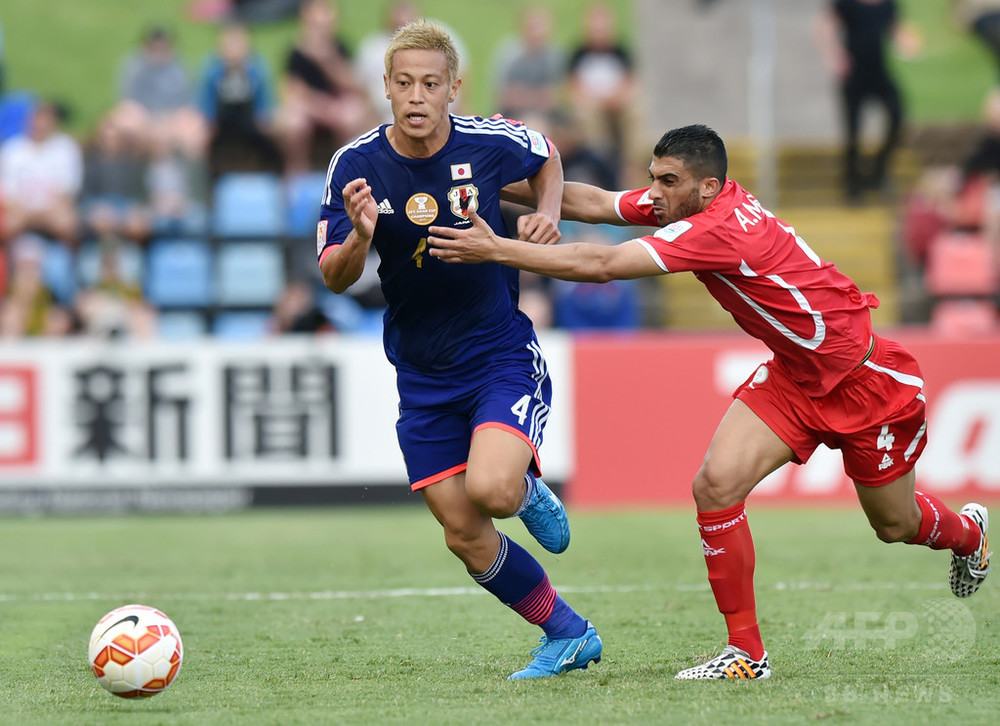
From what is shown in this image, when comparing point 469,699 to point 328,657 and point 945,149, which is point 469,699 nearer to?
point 328,657

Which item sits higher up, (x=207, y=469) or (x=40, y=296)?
(x=40, y=296)

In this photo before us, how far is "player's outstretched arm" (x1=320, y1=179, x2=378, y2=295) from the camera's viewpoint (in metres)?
5.24

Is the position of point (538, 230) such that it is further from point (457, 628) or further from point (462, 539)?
point (457, 628)

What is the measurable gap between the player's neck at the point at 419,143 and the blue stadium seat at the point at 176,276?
381 inches

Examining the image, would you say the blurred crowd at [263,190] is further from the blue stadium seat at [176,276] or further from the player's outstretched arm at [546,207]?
the player's outstretched arm at [546,207]

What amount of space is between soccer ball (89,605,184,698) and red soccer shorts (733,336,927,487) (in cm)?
263

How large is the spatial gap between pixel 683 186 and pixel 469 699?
2207 millimetres

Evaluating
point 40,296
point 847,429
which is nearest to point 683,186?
point 847,429

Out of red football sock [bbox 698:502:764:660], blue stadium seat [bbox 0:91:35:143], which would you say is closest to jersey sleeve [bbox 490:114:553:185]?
red football sock [bbox 698:502:764:660]

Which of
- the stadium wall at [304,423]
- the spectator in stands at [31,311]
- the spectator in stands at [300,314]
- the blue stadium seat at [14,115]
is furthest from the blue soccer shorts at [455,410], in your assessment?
the blue stadium seat at [14,115]

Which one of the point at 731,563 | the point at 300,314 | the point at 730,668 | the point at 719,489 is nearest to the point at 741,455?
the point at 719,489

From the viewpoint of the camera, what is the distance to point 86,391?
496 inches

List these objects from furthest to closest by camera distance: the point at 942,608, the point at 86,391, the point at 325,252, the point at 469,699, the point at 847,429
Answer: the point at 86,391
the point at 942,608
the point at 847,429
the point at 325,252
the point at 469,699

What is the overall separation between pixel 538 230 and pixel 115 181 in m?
11.1
